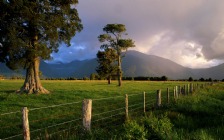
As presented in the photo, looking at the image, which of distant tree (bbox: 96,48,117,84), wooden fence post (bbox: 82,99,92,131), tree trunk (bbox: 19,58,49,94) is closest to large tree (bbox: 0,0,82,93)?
tree trunk (bbox: 19,58,49,94)

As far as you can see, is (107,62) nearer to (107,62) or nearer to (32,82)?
Result: (107,62)

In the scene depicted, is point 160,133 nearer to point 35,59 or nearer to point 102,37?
point 35,59

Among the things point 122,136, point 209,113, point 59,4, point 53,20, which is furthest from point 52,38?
point 122,136

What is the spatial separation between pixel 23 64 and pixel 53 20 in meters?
7.07

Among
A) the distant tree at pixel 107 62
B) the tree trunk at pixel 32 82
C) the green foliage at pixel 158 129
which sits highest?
the distant tree at pixel 107 62

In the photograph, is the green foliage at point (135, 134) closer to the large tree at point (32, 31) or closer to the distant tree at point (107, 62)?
the large tree at point (32, 31)

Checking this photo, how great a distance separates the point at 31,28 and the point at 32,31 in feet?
1.28

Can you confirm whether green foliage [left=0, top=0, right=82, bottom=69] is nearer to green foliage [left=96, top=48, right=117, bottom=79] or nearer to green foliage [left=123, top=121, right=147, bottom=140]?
green foliage [left=123, top=121, right=147, bottom=140]

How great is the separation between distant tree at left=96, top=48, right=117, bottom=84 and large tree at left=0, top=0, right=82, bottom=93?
37110 mm

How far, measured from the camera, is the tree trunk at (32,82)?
1582 inches

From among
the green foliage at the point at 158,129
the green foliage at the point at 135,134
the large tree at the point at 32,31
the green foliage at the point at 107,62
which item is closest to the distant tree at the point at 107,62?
the green foliage at the point at 107,62

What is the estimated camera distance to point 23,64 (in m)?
41.3

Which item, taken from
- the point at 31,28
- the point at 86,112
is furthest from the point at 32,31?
the point at 86,112

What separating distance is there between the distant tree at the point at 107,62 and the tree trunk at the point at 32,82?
39.5 m
